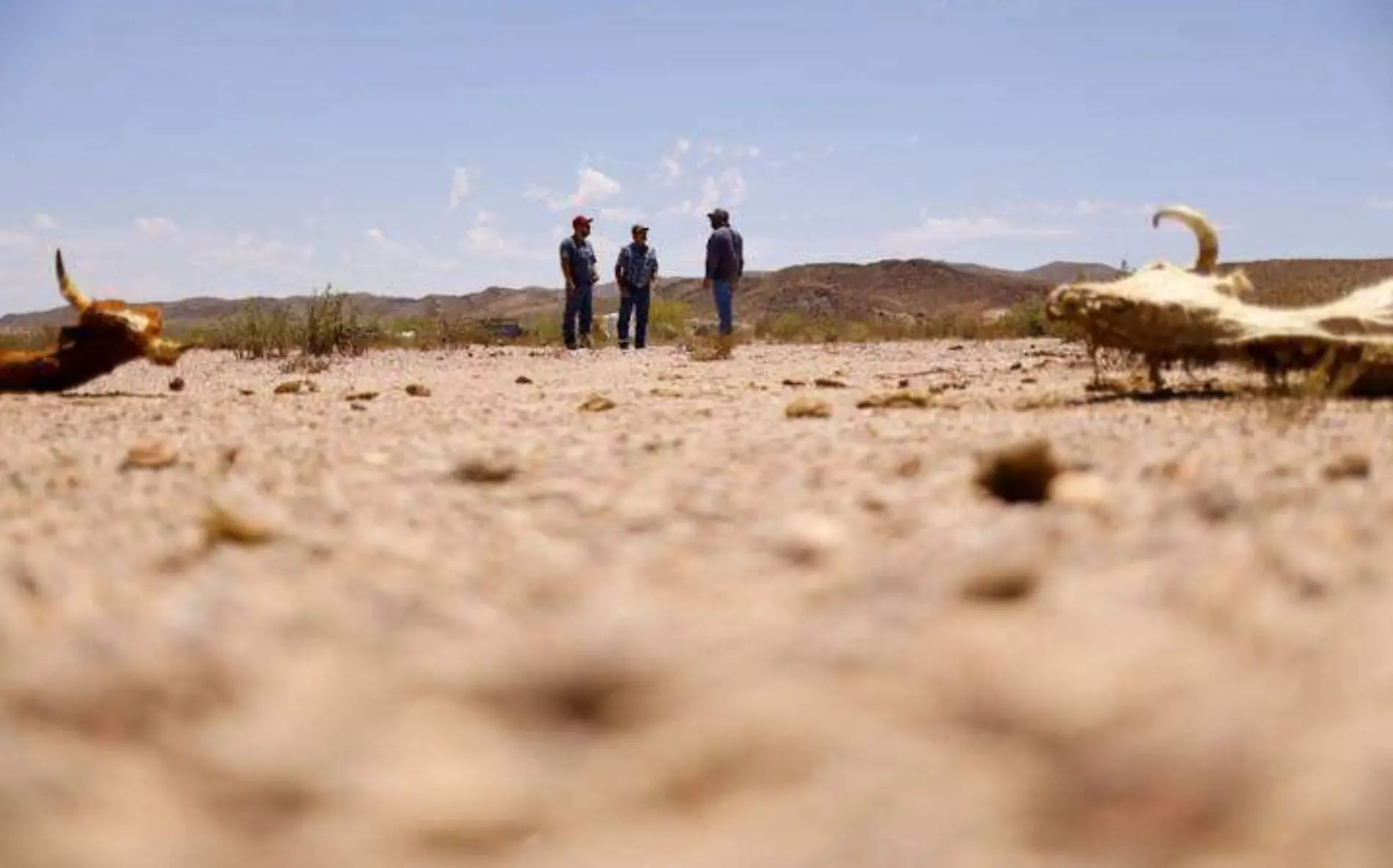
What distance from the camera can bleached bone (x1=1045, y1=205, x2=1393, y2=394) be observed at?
11.0 ft

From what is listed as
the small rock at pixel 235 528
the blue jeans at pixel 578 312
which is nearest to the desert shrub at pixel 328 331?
the blue jeans at pixel 578 312

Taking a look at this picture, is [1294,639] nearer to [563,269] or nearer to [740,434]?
[740,434]

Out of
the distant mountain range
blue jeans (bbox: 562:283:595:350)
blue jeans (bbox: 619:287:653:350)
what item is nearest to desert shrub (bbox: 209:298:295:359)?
blue jeans (bbox: 562:283:595:350)

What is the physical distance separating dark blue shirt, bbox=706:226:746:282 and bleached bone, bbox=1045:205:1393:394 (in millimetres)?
7968

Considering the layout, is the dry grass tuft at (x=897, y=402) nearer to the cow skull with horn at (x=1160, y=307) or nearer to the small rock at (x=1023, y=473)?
the cow skull with horn at (x=1160, y=307)

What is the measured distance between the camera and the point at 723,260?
1156cm

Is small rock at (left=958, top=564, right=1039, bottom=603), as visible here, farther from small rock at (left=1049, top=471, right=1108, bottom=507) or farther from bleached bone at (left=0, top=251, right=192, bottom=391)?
bleached bone at (left=0, top=251, right=192, bottom=391)

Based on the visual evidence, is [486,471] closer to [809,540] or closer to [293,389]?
[809,540]

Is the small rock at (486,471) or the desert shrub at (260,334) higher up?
the desert shrub at (260,334)

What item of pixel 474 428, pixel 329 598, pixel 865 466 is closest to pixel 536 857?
pixel 329 598

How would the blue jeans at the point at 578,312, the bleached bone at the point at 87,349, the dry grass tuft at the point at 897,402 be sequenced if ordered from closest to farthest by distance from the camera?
the dry grass tuft at the point at 897,402 → the bleached bone at the point at 87,349 → the blue jeans at the point at 578,312

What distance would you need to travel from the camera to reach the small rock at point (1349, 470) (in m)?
1.86

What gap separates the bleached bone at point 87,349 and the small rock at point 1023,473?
14.9 ft

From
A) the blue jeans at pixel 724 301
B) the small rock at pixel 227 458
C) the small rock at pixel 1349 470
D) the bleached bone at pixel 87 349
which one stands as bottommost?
the small rock at pixel 227 458
